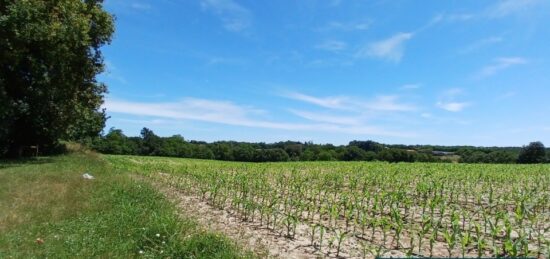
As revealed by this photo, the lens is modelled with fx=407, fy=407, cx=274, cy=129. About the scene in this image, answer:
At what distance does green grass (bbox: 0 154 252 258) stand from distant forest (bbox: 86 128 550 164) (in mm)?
43385

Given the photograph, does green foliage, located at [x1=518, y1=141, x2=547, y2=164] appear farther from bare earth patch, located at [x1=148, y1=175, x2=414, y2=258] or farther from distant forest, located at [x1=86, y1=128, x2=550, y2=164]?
bare earth patch, located at [x1=148, y1=175, x2=414, y2=258]

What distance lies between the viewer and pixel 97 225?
9609 millimetres

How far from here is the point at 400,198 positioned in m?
11.8

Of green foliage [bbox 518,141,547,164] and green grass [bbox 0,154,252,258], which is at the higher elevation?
green foliage [bbox 518,141,547,164]

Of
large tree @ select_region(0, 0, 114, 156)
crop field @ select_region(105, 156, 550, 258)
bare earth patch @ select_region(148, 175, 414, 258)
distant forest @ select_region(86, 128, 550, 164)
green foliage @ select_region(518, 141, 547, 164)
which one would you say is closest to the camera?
crop field @ select_region(105, 156, 550, 258)

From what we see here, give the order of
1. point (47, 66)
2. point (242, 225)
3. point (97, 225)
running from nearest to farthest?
point (97, 225), point (242, 225), point (47, 66)

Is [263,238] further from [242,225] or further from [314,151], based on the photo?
[314,151]

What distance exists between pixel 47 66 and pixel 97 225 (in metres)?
18.3

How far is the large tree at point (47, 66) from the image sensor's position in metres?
21.5

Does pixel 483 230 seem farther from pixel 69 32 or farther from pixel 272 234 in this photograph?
pixel 69 32

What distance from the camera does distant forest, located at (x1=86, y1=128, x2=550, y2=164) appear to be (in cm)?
5425

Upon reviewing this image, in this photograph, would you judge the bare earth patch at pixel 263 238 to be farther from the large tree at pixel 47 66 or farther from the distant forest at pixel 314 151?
the distant forest at pixel 314 151

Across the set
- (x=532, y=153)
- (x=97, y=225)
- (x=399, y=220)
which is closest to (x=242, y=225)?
(x=97, y=225)

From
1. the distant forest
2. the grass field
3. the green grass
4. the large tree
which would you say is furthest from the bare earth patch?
the distant forest
